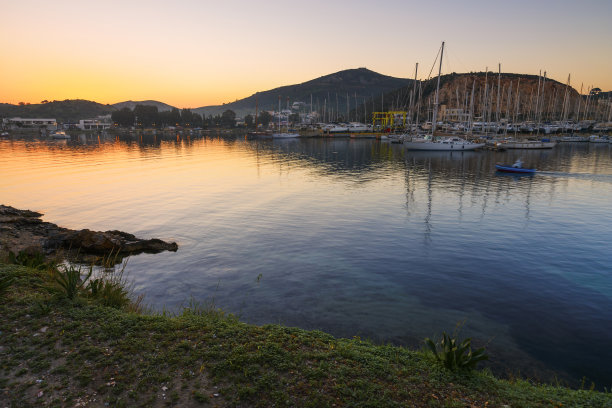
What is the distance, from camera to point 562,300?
13844mm

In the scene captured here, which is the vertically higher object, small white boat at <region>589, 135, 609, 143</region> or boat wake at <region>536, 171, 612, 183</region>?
small white boat at <region>589, 135, 609, 143</region>

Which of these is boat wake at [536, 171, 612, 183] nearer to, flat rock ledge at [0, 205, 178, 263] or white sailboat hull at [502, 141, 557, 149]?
white sailboat hull at [502, 141, 557, 149]

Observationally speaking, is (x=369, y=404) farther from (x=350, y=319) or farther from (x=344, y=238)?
(x=344, y=238)

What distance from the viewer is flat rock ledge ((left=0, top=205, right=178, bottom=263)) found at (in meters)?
17.6

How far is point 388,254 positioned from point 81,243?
16382 mm

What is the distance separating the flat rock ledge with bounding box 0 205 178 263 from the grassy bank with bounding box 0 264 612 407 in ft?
31.4

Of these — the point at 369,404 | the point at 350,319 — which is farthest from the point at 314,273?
the point at 369,404

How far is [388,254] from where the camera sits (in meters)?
18.8

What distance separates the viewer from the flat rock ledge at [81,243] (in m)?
17.6

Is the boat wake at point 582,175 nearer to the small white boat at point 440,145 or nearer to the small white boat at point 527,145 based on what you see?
the small white boat at point 440,145

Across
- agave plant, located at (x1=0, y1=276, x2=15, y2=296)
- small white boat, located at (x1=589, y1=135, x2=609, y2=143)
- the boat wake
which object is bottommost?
the boat wake

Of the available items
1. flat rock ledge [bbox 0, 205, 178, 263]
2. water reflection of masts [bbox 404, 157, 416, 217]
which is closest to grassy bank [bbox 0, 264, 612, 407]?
flat rock ledge [bbox 0, 205, 178, 263]

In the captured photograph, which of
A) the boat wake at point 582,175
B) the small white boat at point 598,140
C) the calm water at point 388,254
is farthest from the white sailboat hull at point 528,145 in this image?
the calm water at point 388,254

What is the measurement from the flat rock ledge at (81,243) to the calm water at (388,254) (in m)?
1.07
